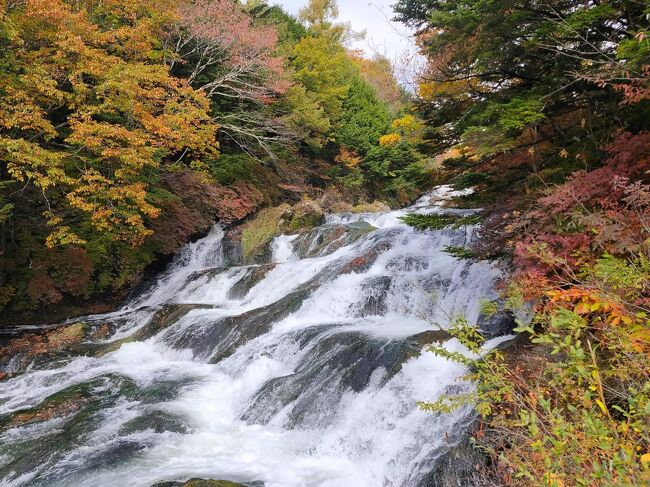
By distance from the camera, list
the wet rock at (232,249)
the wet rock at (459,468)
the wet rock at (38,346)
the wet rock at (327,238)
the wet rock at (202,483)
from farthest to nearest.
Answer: the wet rock at (232,249), the wet rock at (327,238), the wet rock at (38,346), the wet rock at (202,483), the wet rock at (459,468)

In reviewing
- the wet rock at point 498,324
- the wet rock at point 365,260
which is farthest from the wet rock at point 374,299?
the wet rock at point 498,324

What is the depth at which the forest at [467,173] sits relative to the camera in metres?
2.46

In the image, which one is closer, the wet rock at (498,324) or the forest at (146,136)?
the wet rock at (498,324)

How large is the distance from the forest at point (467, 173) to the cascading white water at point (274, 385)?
800 mm

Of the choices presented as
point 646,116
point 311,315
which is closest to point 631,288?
point 646,116

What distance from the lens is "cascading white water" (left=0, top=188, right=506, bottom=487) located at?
4590mm

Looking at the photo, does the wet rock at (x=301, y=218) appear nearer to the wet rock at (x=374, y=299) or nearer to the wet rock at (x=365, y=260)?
the wet rock at (x=365, y=260)

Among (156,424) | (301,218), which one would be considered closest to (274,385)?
(156,424)

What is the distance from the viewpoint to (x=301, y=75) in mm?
20156

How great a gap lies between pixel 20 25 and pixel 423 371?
366 inches

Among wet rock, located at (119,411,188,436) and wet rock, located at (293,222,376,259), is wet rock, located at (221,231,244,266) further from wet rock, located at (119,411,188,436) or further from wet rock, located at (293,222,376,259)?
wet rock, located at (119,411,188,436)

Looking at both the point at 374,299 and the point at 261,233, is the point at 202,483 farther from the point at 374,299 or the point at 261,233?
the point at 261,233

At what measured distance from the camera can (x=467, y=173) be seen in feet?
21.1

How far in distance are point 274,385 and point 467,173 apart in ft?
14.3
